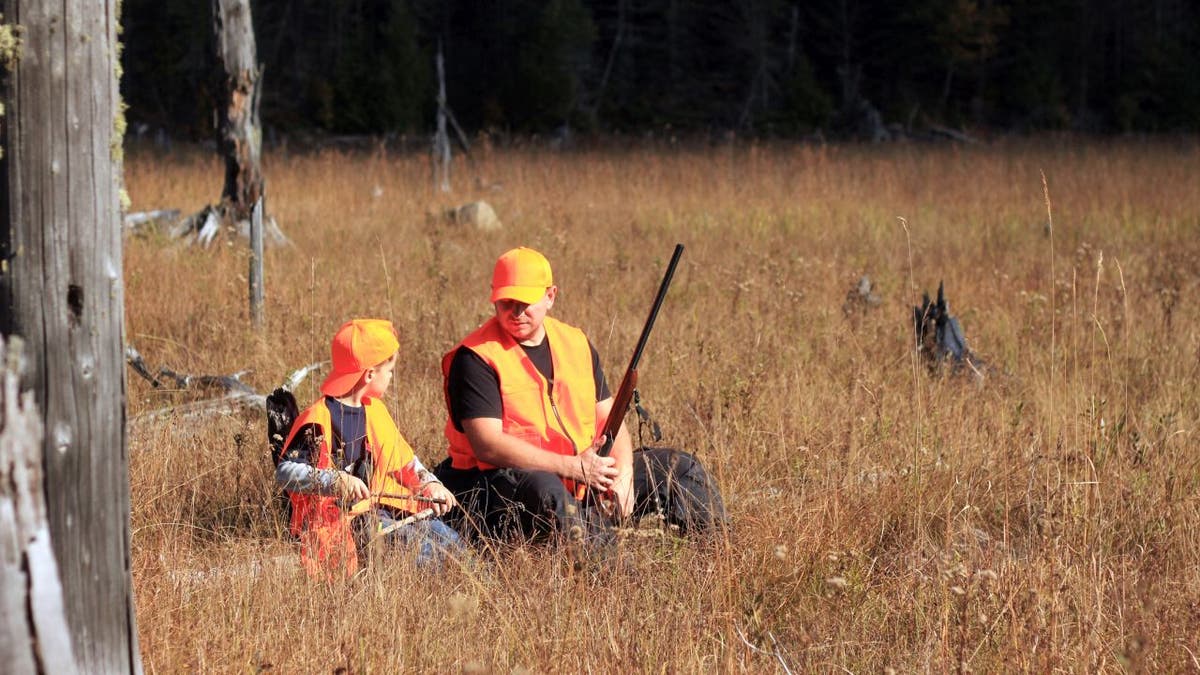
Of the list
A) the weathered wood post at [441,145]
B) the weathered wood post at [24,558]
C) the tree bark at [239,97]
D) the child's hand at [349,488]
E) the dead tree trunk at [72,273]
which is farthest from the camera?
the weathered wood post at [441,145]

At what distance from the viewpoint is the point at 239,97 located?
7754mm

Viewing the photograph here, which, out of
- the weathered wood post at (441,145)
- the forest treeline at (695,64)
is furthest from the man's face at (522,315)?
the forest treeline at (695,64)

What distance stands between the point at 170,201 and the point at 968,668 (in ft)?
36.4

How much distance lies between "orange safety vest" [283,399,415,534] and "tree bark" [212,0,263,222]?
144 inches

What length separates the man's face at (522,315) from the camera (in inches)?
169

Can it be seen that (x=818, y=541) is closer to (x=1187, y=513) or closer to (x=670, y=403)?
(x=1187, y=513)

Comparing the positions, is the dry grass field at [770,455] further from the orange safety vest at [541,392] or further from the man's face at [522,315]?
the man's face at [522,315]

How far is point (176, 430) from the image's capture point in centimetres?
515

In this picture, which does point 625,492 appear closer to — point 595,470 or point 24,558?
point 595,470

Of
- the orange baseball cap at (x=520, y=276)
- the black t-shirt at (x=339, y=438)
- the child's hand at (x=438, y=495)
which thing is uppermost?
the orange baseball cap at (x=520, y=276)

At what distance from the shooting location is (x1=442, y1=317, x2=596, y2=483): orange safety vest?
14.3ft

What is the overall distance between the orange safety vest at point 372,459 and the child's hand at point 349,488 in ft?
0.17

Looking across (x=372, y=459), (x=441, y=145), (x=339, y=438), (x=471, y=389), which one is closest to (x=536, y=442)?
(x=471, y=389)

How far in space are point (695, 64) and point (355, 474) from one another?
39039 mm
